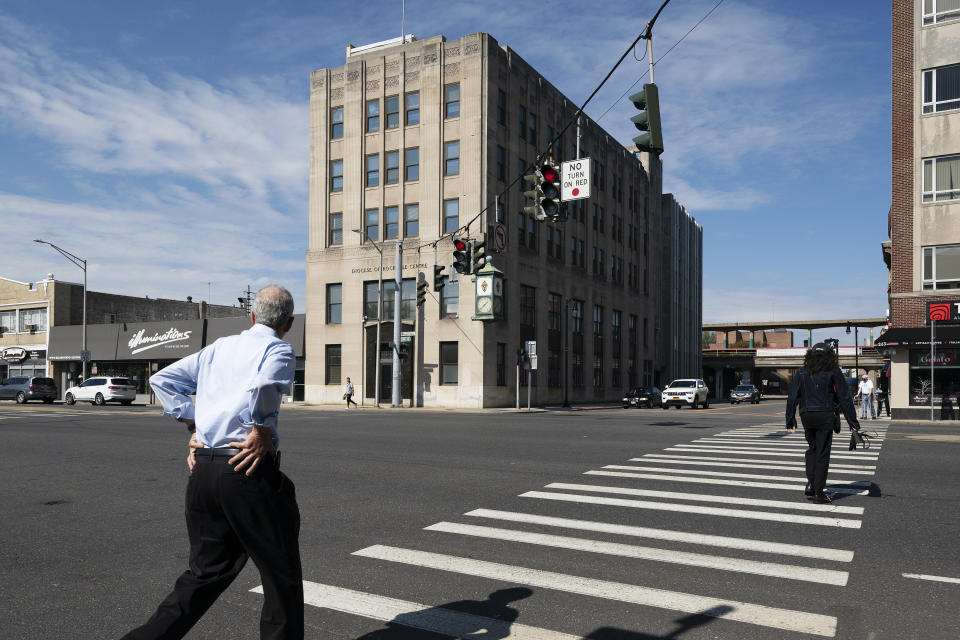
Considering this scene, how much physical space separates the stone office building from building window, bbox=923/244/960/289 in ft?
65.8

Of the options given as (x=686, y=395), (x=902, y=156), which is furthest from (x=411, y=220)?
(x=902, y=156)

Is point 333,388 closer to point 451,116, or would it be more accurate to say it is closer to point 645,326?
point 451,116

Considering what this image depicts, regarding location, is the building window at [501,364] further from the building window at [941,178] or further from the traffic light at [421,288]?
the building window at [941,178]

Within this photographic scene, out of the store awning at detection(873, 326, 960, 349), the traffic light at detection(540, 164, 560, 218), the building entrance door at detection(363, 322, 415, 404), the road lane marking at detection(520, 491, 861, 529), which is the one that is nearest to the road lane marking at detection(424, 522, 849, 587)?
the road lane marking at detection(520, 491, 861, 529)

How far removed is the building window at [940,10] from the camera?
29531 mm

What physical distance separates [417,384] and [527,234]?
1124 centimetres

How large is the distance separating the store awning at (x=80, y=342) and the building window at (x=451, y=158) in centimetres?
2960

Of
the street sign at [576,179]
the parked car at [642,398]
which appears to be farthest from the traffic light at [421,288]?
the street sign at [576,179]

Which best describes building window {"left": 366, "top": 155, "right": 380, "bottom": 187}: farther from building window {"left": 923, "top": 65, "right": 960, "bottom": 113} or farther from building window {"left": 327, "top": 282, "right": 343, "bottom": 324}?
building window {"left": 923, "top": 65, "right": 960, "bottom": 113}

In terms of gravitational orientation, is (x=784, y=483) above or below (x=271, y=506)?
below

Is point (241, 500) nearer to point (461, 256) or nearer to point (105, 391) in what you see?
point (461, 256)

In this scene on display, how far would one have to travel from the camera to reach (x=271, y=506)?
347 cm

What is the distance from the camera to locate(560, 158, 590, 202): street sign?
681 inches

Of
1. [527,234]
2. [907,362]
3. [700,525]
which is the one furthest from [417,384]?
[700,525]
